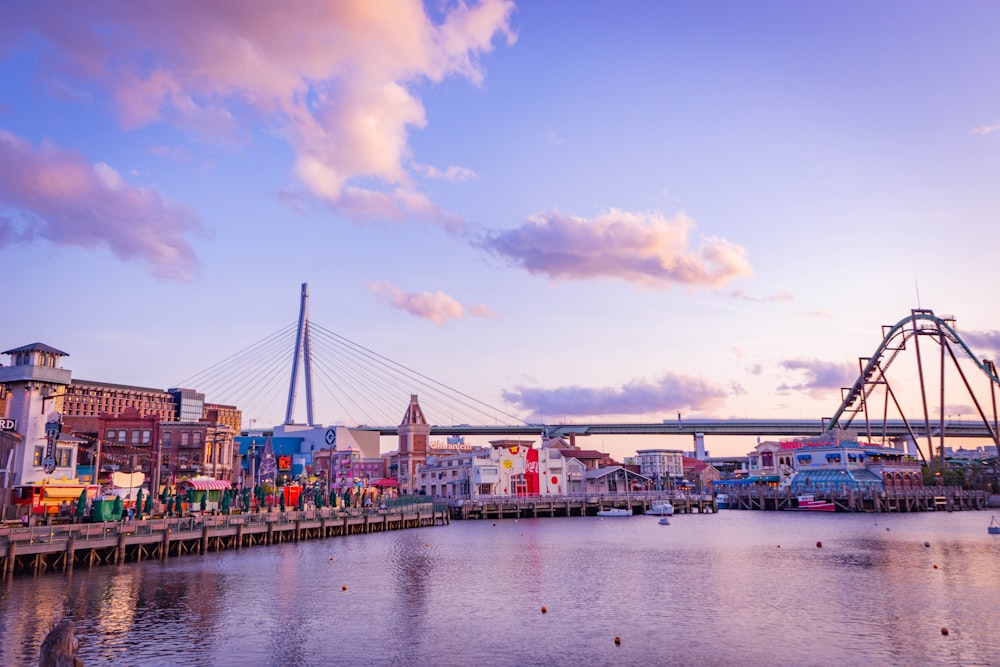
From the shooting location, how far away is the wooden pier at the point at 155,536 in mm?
43906

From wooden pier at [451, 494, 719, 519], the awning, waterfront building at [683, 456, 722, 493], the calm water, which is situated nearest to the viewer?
the calm water

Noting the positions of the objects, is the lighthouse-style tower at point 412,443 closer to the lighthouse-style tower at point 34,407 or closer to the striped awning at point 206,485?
the striped awning at point 206,485

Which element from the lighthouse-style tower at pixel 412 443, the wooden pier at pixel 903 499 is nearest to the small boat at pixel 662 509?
the wooden pier at pixel 903 499

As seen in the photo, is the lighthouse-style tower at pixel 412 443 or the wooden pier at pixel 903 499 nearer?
the wooden pier at pixel 903 499

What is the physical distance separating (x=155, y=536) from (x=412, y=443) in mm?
93047

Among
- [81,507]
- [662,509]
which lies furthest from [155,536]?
[662,509]

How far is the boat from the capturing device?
119000mm

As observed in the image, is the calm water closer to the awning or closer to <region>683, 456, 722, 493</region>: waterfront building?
the awning

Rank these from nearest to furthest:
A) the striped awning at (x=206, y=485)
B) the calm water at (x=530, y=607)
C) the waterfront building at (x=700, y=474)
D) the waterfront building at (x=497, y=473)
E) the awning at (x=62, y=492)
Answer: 1. the calm water at (x=530, y=607)
2. the awning at (x=62, y=492)
3. the striped awning at (x=206, y=485)
4. the waterfront building at (x=497, y=473)
5. the waterfront building at (x=700, y=474)

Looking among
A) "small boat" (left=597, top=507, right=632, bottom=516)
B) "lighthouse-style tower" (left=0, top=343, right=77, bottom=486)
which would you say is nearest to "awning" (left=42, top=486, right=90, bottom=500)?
"lighthouse-style tower" (left=0, top=343, right=77, bottom=486)

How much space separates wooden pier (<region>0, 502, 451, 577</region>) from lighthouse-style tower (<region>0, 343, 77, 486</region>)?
1025 cm

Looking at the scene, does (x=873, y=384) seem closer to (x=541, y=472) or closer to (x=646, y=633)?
(x=541, y=472)

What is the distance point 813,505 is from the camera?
121562 mm

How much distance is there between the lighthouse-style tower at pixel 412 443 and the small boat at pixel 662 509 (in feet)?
150
